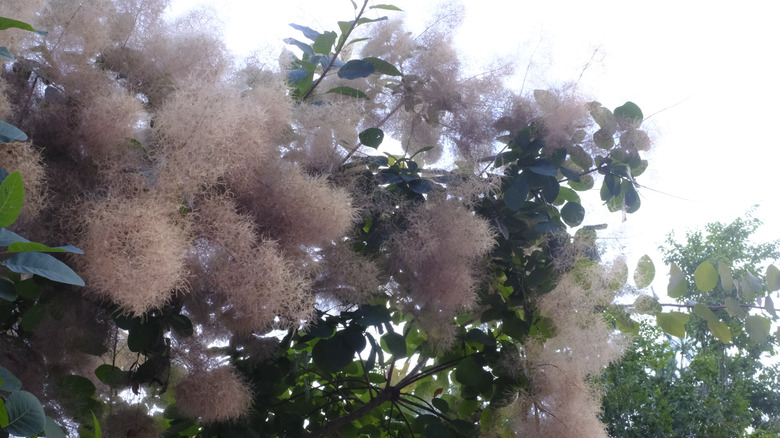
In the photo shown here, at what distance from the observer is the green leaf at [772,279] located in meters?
1.26

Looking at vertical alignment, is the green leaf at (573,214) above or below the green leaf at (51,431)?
below

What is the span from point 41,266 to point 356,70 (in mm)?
569

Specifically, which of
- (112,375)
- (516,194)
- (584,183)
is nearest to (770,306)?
(584,183)

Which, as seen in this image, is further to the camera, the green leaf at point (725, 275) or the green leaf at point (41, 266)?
the green leaf at point (725, 275)

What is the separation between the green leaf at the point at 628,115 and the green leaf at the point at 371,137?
1.27ft

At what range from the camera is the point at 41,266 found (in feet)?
1.91

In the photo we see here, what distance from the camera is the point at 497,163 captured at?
110 centimetres

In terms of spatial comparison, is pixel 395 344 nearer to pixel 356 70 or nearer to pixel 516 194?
pixel 516 194

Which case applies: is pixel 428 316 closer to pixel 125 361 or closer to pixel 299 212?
pixel 299 212

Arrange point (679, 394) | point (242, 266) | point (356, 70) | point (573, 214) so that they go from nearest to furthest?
point (242, 266) → point (356, 70) → point (573, 214) → point (679, 394)

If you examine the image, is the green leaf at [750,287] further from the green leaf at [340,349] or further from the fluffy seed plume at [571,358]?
the green leaf at [340,349]

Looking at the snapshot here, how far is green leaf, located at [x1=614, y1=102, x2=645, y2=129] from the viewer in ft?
3.55

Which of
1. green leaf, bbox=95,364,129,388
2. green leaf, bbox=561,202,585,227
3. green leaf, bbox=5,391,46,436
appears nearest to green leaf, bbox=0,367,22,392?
green leaf, bbox=5,391,46,436

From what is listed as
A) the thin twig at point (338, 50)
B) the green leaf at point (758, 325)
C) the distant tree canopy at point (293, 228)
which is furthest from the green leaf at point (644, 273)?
the thin twig at point (338, 50)
